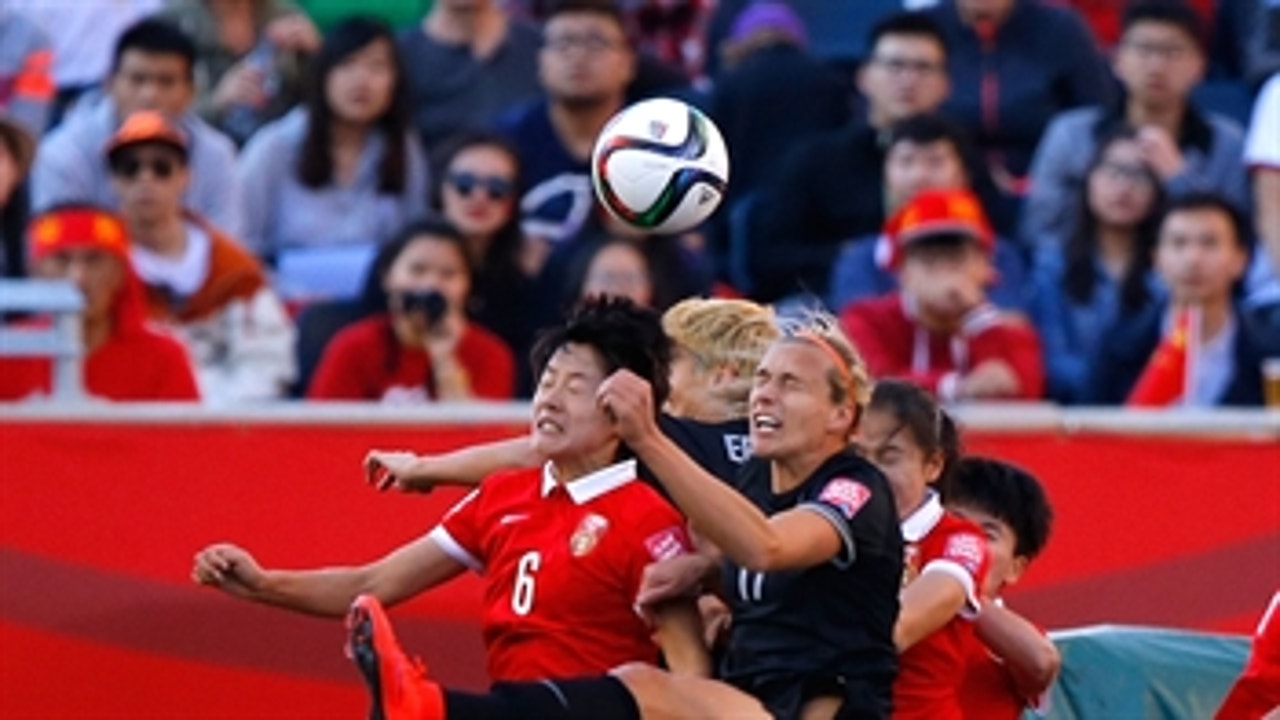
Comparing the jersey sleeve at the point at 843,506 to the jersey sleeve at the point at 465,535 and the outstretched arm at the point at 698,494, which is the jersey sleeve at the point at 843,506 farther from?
the jersey sleeve at the point at 465,535

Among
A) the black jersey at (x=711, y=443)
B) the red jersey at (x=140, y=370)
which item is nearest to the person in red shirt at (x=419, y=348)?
the red jersey at (x=140, y=370)

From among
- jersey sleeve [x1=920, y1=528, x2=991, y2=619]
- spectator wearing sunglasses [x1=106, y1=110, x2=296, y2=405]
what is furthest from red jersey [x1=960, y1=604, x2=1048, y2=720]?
spectator wearing sunglasses [x1=106, y1=110, x2=296, y2=405]

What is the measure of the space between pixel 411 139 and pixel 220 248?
1.26 metres

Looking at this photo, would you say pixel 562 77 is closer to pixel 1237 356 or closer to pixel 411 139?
→ pixel 411 139

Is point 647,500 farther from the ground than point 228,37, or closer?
closer

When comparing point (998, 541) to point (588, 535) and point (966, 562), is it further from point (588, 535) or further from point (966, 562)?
point (588, 535)

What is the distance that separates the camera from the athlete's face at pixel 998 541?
748 cm

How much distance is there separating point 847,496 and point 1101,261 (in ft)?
17.5

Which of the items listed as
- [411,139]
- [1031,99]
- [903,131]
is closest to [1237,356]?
[903,131]

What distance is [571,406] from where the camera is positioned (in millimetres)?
6750

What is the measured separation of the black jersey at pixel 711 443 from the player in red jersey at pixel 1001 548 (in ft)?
2.01

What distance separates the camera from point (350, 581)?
7.20 m

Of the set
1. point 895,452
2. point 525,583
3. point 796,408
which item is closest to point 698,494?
point 796,408

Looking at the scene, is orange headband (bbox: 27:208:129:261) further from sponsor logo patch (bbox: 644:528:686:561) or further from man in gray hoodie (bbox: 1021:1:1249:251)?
sponsor logo patch (bbox: 644:528:686:561)
